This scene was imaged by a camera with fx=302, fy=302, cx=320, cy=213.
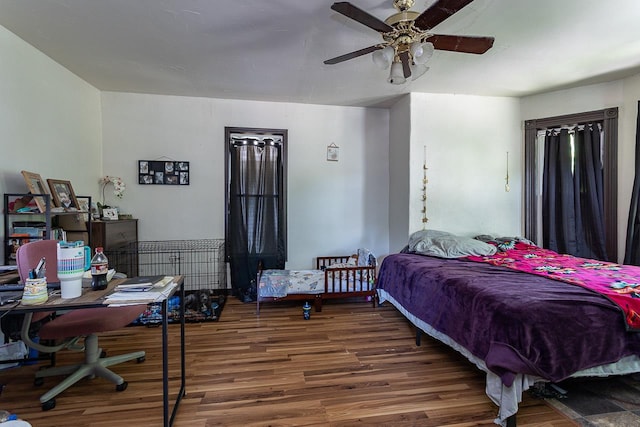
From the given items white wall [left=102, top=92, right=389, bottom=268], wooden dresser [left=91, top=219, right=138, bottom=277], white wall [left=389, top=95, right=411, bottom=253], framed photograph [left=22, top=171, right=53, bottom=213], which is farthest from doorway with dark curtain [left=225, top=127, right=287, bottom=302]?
framed photograph [left=22, top=171, right=53, bottom=213]

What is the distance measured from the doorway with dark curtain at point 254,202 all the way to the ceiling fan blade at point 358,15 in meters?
2.41

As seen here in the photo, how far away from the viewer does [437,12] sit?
1730 mm

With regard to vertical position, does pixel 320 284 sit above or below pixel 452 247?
below

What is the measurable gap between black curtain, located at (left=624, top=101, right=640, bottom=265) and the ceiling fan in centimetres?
235

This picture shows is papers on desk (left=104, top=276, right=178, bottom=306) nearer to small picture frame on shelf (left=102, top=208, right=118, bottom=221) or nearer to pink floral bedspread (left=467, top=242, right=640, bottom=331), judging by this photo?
small picture frame on shelf (left=102, top=208, right=118, bottom=221)

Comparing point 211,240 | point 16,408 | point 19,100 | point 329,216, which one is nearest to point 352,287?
point 329,216

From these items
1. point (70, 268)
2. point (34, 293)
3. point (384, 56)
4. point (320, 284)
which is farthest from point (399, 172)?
point (34, 293)

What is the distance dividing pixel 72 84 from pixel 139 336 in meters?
2.70

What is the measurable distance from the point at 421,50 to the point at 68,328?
2.77 meters

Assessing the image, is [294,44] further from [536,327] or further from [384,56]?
[536,327]

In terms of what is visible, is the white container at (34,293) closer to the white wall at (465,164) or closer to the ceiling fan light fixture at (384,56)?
the ceiling fan light fixture at (384,56)

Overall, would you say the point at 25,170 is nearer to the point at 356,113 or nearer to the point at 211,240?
the point at 211,240

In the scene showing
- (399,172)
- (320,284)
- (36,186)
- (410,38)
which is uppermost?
(410,38)

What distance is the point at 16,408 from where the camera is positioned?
6.06 ft
